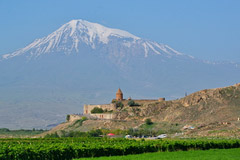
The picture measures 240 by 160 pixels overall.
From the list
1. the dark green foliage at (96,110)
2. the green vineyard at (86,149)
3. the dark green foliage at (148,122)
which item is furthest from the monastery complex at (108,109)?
the green vineyard at (86,149)

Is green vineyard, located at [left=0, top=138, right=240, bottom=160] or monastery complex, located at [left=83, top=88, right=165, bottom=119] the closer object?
green vineyard, located at [left=0, top=138, right=240, bottom=160]

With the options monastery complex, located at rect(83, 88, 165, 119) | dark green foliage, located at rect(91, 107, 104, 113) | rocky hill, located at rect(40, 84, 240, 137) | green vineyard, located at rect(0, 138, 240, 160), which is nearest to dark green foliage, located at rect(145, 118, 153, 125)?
rocky hill, located at rect(40, 84, 240, 137)

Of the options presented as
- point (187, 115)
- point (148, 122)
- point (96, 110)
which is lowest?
point (148, 122)

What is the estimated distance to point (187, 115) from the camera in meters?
86.8

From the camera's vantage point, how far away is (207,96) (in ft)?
293

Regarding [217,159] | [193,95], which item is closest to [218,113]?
[193,95]

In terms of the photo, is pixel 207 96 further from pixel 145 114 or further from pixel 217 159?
pixel 217 159

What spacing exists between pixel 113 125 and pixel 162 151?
4415 centimetres

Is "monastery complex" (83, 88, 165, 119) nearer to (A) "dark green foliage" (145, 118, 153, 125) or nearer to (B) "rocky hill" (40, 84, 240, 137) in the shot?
(B) "rocky hill" (40, 84, 240, 137)

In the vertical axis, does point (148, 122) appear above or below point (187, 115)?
below

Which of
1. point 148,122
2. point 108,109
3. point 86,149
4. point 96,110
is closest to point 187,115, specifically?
point 148,122

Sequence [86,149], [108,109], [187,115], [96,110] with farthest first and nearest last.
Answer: [96,110], [108,109], [187,115], [86,149]

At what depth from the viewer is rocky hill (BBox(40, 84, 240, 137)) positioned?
7531cm

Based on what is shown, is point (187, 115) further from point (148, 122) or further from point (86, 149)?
point (86, 149)
